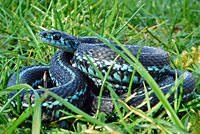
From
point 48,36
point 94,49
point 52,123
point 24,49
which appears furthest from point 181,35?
point 52,123

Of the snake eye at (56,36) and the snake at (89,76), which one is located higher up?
the snake eye at (56,36)

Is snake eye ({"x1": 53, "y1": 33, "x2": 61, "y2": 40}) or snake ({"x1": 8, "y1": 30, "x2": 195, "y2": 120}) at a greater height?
snake eye ({"x1": 53, "y1": 33, "x2": 61, "y2": 40})

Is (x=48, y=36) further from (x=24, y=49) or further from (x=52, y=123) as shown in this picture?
(x=52, y=123)

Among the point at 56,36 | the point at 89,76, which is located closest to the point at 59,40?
the point at 56,36

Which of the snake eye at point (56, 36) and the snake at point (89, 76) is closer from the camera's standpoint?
the snake at point (89, 76)

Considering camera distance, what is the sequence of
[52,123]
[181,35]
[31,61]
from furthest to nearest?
[181,35], [31,61], [52,123]

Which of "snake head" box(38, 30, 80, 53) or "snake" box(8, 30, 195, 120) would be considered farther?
"snake head" box(38, 30, 80, 53)
